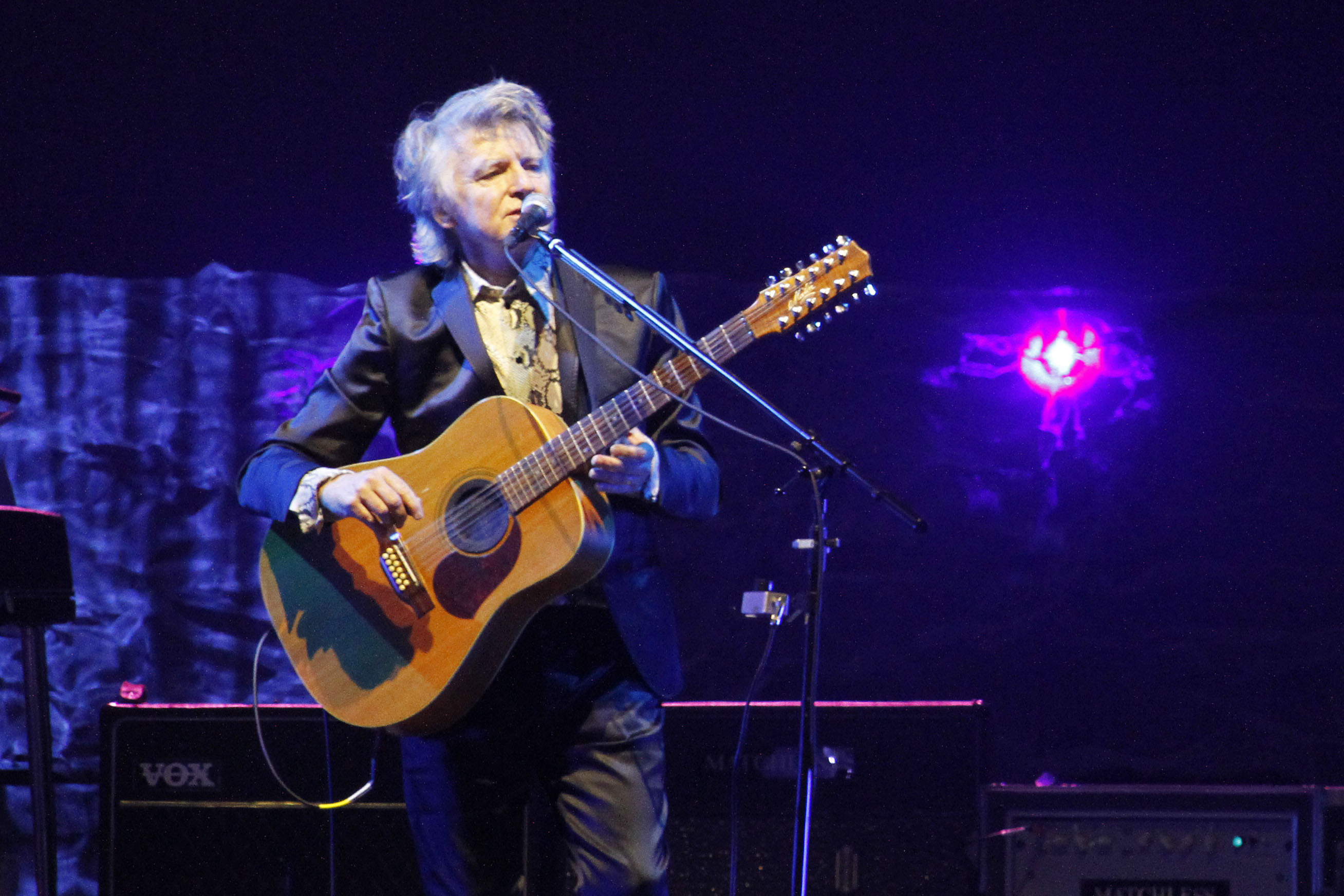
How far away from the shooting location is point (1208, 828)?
293 cm

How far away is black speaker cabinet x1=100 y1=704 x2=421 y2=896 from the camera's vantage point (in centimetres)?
311

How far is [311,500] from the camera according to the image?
2271 millimetres

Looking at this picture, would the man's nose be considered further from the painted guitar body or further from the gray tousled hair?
the painted guitar body

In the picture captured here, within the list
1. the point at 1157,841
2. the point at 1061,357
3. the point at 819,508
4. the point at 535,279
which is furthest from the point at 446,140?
the point at 1157,841

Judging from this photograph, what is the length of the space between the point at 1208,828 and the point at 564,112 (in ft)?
8.86

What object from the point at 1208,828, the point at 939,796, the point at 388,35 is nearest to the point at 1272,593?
the point at 1208,828

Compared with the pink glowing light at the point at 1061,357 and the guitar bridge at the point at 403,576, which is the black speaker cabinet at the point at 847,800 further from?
the pink glowing light at the point at 1061,357

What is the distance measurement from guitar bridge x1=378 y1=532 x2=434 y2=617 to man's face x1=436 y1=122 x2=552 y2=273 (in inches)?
23.6

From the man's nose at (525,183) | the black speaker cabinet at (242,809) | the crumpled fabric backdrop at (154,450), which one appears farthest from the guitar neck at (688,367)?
the crumpled fabric backdrop at (154,450)

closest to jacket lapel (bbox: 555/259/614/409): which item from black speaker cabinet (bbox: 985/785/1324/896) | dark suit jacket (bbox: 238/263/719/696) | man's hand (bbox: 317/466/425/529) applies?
dark suit jacket (bbox: 238/263/719/696)

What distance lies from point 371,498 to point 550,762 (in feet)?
1.91

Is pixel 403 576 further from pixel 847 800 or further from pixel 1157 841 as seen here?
pixel 1157 841

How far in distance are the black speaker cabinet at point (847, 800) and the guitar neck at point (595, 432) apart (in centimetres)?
115

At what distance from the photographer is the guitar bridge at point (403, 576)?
2.27m
